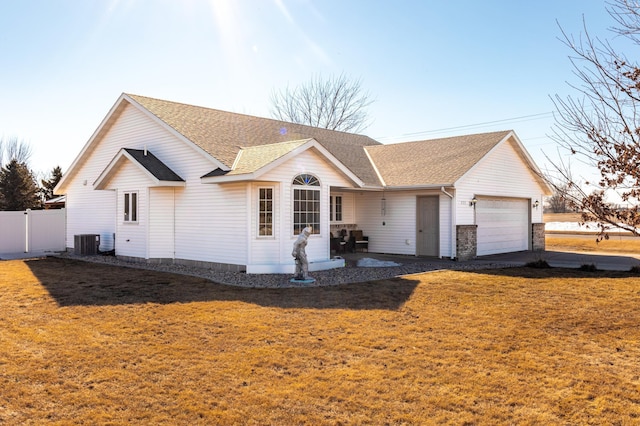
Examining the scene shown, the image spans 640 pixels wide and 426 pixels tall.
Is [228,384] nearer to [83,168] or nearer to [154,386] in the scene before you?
[154,386]

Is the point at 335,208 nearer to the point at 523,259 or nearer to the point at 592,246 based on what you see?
the point at 523,259

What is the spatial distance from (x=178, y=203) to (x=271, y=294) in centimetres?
690

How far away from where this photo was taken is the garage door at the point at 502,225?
19.7m

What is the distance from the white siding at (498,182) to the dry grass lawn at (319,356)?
7194mm

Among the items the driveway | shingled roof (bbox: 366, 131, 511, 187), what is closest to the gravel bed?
the driveway

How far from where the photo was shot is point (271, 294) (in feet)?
35.8

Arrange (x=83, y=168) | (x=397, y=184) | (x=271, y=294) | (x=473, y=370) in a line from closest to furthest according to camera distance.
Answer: (x=473, y=370)
(x=271, y=294)
(x=397, y=184)
(x=83, y=168)

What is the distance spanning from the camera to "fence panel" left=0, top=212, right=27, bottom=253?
2094cm

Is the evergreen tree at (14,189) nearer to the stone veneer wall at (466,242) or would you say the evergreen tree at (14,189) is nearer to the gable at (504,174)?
the stone veneer wall at (466,242)

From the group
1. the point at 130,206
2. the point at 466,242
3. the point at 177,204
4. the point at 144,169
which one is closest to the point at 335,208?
the point at 466,242

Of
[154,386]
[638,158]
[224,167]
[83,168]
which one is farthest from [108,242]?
[638,158]

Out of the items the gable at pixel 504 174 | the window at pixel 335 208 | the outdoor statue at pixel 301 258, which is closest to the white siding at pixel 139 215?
the outdoor statue at pixel 301 258

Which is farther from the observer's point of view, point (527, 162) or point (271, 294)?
point (527, 162)

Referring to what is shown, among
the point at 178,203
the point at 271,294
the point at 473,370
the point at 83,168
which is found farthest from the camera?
the point at 83,168
